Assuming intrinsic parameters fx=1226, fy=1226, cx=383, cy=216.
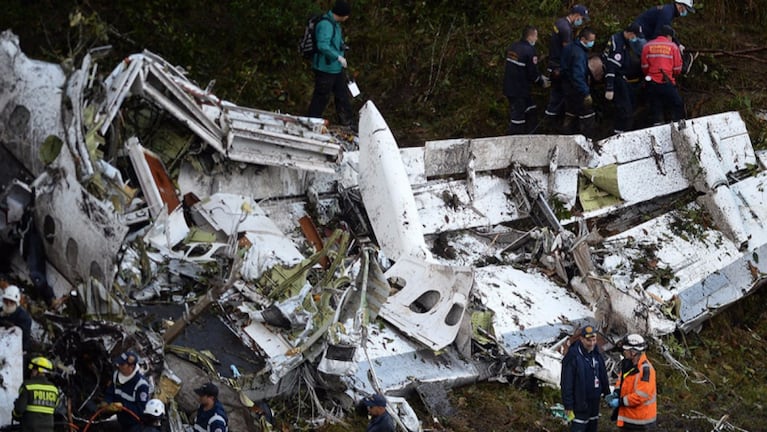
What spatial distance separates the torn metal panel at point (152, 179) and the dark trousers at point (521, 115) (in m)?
4.71

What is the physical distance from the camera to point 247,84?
14211 mm

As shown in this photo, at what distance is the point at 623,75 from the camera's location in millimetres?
12914

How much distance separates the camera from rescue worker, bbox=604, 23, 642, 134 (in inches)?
506

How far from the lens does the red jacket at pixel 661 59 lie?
12.7 m

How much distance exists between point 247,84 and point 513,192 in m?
4.09

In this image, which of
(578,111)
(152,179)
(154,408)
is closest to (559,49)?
(578,111)

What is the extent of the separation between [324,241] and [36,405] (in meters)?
3.77

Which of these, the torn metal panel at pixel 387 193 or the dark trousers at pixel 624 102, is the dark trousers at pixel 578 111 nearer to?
the dark trousers at pixel 624 102

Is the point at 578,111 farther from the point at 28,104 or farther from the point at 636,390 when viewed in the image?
the point at 28,104

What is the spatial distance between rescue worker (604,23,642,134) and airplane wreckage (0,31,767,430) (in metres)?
0.92

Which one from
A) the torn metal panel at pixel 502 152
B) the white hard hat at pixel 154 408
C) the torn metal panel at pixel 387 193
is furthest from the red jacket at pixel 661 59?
the white hard hat at pixel 154 408

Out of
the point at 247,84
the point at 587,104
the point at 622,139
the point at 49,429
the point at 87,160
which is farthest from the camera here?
the point at 247,84

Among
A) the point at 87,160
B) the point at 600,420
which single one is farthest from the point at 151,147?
the point at 600,420

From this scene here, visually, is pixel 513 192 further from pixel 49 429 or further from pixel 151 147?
pixel 49 429
